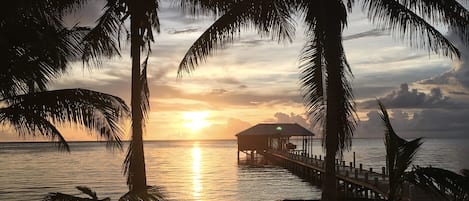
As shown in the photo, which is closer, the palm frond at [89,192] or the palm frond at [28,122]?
the palm frond at [89,192]

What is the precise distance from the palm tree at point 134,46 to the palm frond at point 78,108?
3.26ft

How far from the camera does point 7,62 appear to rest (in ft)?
29.4

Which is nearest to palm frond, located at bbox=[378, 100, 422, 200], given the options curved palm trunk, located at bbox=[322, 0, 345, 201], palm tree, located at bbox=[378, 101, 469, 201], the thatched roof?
palm tree, located at bbox=[378, 101, 469, 201]

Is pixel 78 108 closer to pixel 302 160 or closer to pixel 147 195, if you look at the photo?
pixel 147 195

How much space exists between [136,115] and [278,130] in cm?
5974

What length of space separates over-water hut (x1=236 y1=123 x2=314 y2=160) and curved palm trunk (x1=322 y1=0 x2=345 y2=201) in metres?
54.3

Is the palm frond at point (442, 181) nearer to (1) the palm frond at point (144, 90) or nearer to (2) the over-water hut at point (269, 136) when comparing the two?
(1) the palm frond at point (144, 90)

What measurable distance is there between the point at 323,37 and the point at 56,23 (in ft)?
17.6

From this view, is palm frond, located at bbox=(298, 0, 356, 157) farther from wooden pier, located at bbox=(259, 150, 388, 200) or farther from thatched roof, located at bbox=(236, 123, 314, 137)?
thatched roof, located at bbox=(236, 123, 314, 137)

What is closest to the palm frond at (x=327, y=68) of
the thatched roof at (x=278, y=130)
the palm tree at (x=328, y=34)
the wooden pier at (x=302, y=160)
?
the palm tree at (x=328, y=34)

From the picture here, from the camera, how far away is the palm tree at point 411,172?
8102mm

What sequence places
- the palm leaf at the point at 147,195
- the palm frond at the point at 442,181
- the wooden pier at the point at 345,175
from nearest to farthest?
the palm leaf at the point at 147,195
the palm frond at the point at 442,181
the wooden pier at the point at 345,175

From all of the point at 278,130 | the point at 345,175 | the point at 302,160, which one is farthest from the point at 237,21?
the point at 278,130

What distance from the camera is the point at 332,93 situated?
1068 cm
